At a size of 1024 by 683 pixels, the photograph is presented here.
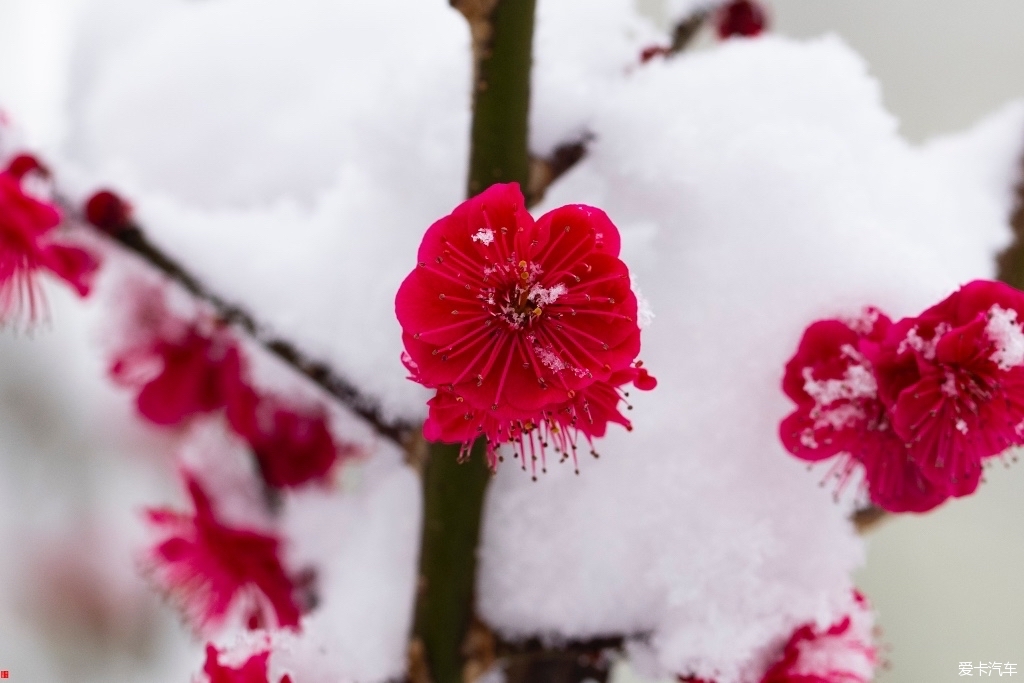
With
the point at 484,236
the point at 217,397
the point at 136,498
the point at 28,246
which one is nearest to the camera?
the point at 484,236

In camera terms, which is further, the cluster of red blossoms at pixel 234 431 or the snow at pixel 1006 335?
the cluster of red blossoms at pixel 234 431

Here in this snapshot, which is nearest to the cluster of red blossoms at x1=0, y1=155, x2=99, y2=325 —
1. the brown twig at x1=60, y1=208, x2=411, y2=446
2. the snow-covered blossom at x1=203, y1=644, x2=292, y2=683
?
the brown twig at x1=60, y1=208, x2=411, y2=446

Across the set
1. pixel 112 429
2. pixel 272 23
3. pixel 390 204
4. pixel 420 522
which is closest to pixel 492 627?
pixel 420 522

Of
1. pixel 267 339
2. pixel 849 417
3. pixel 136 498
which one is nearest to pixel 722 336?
pixel 849 417

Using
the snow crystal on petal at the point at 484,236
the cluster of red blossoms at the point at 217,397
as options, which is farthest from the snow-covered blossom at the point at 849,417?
the cluster of red blossoms at the point at 217,397

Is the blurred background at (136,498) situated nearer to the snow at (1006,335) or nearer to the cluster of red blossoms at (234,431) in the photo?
the cluster of red blossoms at (234,431)

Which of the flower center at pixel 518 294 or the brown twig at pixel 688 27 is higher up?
the brown twig at pixel 688 27

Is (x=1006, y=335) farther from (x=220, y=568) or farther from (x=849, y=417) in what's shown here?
(x=220, y=568)
